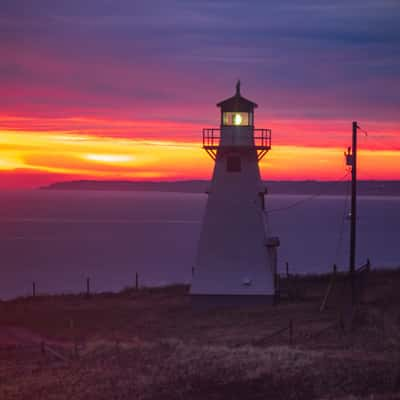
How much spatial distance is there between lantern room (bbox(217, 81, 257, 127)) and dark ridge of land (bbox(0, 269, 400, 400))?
7.88 m

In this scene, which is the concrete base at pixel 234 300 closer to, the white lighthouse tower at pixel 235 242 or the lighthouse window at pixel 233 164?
the white lighthouse tower at pixel 235 242

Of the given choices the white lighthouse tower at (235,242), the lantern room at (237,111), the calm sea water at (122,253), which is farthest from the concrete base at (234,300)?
the calm sea water at (122,253)

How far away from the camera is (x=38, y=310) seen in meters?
36.6

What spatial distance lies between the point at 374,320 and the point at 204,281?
9224 millimetres

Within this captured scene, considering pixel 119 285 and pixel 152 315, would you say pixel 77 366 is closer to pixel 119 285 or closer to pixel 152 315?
pixel 152 315

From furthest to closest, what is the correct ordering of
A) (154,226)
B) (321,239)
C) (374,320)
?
(154,226), (321,239), (374,320)

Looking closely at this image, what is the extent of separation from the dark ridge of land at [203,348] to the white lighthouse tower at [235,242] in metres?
0.94

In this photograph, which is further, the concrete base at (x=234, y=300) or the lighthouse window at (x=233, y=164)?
the lighthouse window at (x=233, y=164)

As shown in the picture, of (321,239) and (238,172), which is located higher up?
(238,172)

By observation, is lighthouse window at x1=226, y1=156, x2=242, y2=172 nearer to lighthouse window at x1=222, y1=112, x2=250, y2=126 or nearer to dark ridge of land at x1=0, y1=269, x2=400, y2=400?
lighthouse window at x1=222, y1=112, x2=250, y2=126

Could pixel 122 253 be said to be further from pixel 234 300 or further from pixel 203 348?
pixel 203 348

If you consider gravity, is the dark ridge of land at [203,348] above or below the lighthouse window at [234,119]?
below

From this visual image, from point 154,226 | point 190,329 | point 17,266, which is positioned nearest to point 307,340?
point 190,329

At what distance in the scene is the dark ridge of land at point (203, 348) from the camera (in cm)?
1828
